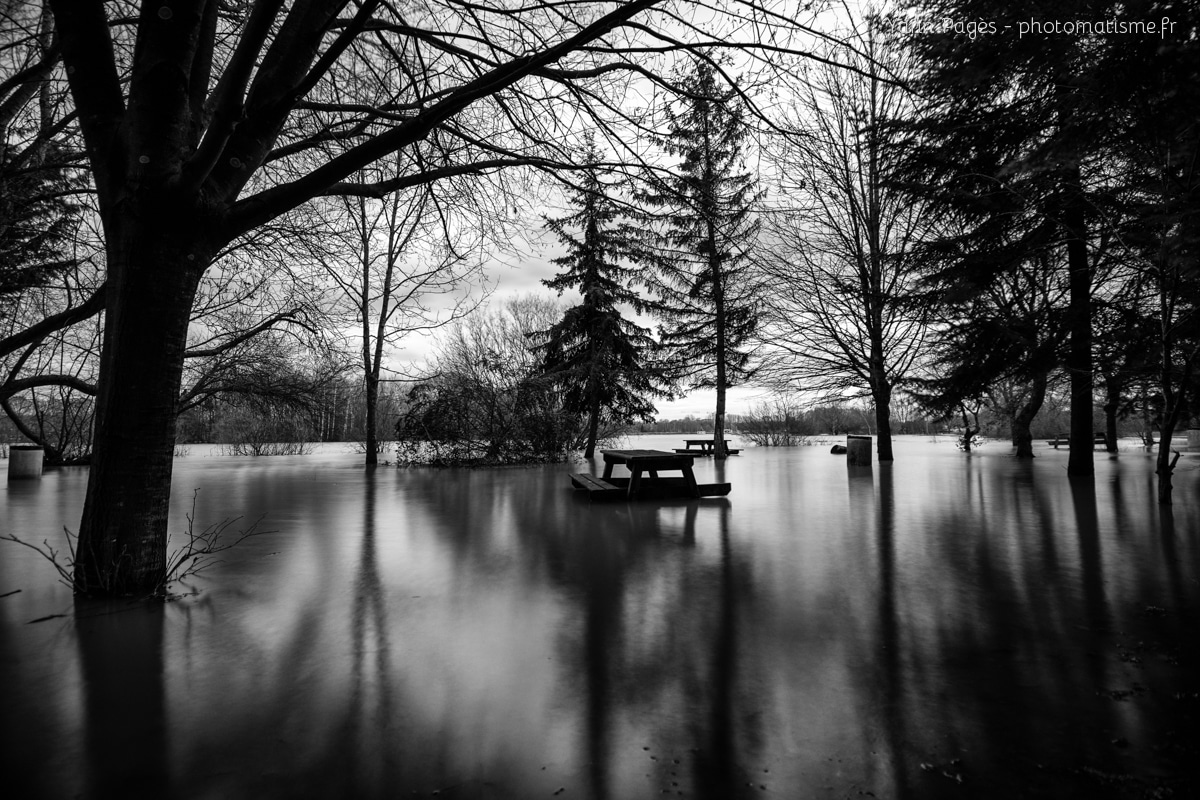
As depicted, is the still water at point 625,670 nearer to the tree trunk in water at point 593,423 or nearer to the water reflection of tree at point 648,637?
the water reflection of tree at point 648,637

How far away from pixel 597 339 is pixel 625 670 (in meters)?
17.5

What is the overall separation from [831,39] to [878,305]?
13167mm

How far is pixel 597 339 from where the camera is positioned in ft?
65.4

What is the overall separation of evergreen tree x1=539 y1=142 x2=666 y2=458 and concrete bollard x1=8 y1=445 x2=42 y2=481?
41.3 feet

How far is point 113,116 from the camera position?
4.03 metres

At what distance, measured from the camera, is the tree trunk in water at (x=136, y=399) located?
12.4 feet

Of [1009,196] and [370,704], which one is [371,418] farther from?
[1009,196]

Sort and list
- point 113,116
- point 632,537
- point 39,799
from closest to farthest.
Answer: point 39,799, point 113,116, point 632,537

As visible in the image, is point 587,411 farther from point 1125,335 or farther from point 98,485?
point 98,485

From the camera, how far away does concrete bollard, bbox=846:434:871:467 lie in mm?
15352

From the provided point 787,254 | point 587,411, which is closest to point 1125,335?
point 787,254

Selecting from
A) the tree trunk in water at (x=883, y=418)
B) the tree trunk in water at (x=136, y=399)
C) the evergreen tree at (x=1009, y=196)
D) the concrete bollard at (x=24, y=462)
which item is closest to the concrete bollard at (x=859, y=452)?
the tree trunk in water at (x=883, y=418)

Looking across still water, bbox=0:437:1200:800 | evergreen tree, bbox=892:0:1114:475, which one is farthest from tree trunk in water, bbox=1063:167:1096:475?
still water, bbox=0:437:1200:800

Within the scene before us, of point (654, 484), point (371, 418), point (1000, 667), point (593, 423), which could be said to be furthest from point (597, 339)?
point (1000, 667)
